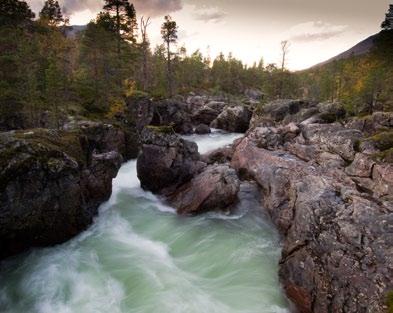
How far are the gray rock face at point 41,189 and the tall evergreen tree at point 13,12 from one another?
1186 inches

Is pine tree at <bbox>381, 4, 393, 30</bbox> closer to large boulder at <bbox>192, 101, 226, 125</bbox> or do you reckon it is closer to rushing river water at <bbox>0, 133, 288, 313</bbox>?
large boulder at <bbox>192, 101, 226, 125</bbox>

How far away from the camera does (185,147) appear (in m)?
27.6

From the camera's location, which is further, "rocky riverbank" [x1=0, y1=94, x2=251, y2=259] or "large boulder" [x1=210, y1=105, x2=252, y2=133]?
"large boulder" [x1=210, y1=105, x2=252, y2=133]

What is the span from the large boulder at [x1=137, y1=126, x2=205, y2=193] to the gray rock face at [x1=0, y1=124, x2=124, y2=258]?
5694 millimetres

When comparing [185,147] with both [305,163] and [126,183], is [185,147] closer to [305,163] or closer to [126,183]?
[126,183]

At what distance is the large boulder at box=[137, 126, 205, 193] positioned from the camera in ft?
86.6

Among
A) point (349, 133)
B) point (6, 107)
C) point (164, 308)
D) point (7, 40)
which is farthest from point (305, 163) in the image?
point (7, 40)

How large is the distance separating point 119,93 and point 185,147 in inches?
789

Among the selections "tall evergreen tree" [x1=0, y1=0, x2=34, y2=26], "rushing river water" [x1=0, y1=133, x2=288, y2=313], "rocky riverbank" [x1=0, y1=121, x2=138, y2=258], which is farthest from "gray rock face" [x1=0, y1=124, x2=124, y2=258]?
"tall evergreen tree" [x1=0, y1=0, x2=34, y2=26]

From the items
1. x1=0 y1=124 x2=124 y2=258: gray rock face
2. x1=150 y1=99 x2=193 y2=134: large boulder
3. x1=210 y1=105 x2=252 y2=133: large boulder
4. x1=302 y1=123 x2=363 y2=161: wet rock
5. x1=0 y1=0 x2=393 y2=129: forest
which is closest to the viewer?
x1=0 y1=124 x2=124 y2=258: gray rock face

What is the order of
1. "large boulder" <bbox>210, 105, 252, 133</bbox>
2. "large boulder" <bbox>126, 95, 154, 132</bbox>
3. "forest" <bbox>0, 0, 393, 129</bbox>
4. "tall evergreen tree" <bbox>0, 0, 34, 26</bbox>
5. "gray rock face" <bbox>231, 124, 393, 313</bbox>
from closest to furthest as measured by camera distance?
"gray rock face" <bbox>231, 124, 393, 313</bbox> < "forest" <bbox>0, 0, 393, 129</bbox> < "large boulder" <bbox>126, 95, 154, 132</bbox> < "tall evergreen tree" <bbox>0, 0, 34, 26</bbox> < "large boulder" <bbox>210, 105, 252, 133</bbox>

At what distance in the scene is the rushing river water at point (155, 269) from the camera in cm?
1443

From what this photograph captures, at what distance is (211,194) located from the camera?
23.1 metres

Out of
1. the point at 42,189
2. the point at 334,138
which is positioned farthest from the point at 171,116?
the point at 42,189
